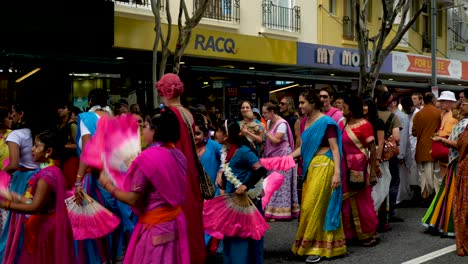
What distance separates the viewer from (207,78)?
1869cm

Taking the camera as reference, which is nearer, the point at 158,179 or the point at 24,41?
the point at 158,179

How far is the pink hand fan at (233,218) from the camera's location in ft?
20.2

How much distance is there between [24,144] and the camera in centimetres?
626

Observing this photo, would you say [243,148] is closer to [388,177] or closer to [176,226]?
[176,226]

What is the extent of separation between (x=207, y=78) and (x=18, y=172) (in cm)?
1304

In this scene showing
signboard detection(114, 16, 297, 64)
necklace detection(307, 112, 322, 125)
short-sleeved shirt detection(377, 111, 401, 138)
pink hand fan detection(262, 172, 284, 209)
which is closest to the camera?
pink hand fan detection(262, 172, 284, 209)

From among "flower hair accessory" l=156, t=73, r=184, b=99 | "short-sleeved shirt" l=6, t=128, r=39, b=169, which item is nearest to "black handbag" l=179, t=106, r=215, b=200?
"flower hair accessory" l=156, t=73, r=184, b=99

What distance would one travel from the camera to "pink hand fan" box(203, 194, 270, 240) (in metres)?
6.17

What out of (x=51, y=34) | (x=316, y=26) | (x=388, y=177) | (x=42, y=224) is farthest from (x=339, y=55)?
(x=42, y=224)

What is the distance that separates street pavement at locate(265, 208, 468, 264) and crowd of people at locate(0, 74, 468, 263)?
141mm

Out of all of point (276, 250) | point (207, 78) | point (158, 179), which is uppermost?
point (207, 78)

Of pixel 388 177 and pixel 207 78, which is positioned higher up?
pixel 207 78

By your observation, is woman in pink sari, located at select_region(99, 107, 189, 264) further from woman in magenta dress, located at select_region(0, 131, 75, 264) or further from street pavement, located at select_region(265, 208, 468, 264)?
street pavement, located at select_region(265, 208, 468, 264)

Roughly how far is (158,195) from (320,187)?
3.25 meters
